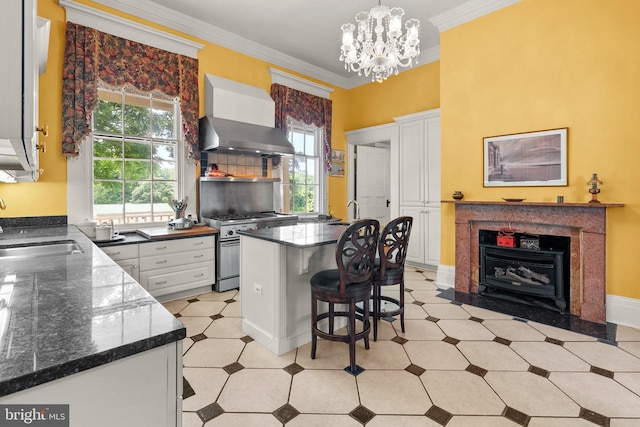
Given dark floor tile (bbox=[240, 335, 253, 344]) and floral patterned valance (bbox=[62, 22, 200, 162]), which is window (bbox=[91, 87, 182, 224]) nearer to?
floral patterned valance (bbox=[62, 22, 200, 162])

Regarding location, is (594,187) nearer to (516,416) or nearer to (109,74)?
(516,416)

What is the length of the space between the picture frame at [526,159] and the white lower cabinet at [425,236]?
1185 millimetres

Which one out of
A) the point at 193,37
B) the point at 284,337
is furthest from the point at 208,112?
the point at 284,337

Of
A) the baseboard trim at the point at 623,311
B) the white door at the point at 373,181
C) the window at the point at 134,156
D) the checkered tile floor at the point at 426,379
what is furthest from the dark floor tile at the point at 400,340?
the white door at the point at 373,181

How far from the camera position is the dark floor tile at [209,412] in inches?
69.4

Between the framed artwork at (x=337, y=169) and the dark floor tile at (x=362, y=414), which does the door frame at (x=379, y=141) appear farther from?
the dark floor tile at (x=362, y=414)

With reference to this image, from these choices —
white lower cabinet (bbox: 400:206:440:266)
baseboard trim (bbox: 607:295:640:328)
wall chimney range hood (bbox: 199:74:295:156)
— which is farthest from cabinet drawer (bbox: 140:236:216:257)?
baseboard trim (bbox: 607:295:640:328)

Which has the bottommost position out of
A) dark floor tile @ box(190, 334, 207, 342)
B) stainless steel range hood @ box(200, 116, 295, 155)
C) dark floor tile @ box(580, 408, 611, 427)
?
dark floor tile @ box(580, 408, 611, 427)

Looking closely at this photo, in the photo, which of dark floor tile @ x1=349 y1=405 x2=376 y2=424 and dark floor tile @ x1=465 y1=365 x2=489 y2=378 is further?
dark floor tile @ x1=465 y1=365 x2=489 y2=378

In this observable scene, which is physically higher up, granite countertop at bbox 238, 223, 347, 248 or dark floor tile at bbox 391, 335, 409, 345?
granite countertop at bbox 238, 223, 347, 248

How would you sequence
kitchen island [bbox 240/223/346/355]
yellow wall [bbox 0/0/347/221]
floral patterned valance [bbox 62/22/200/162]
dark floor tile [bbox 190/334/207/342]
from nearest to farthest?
kitchen island [bbox 240/223/346/355] → dark floor tile [bbox 190/334/207/342] → yellow wall [bbox 0/0/347/221] → floral patterned valance [bbox 62/22/200/162]

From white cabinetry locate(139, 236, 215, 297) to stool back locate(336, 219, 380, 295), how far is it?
85.7 inches

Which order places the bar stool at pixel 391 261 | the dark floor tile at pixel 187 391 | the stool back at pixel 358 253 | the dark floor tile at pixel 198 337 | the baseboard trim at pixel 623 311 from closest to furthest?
the dark floor tile at pixel 187 391
the stool back at pixel 358 253
the bar stool at pixel 391 261
the dark floor tile at pixel 198 337
the baseboard trim at pixel 623 311

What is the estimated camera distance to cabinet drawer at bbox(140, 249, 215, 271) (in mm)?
3402
